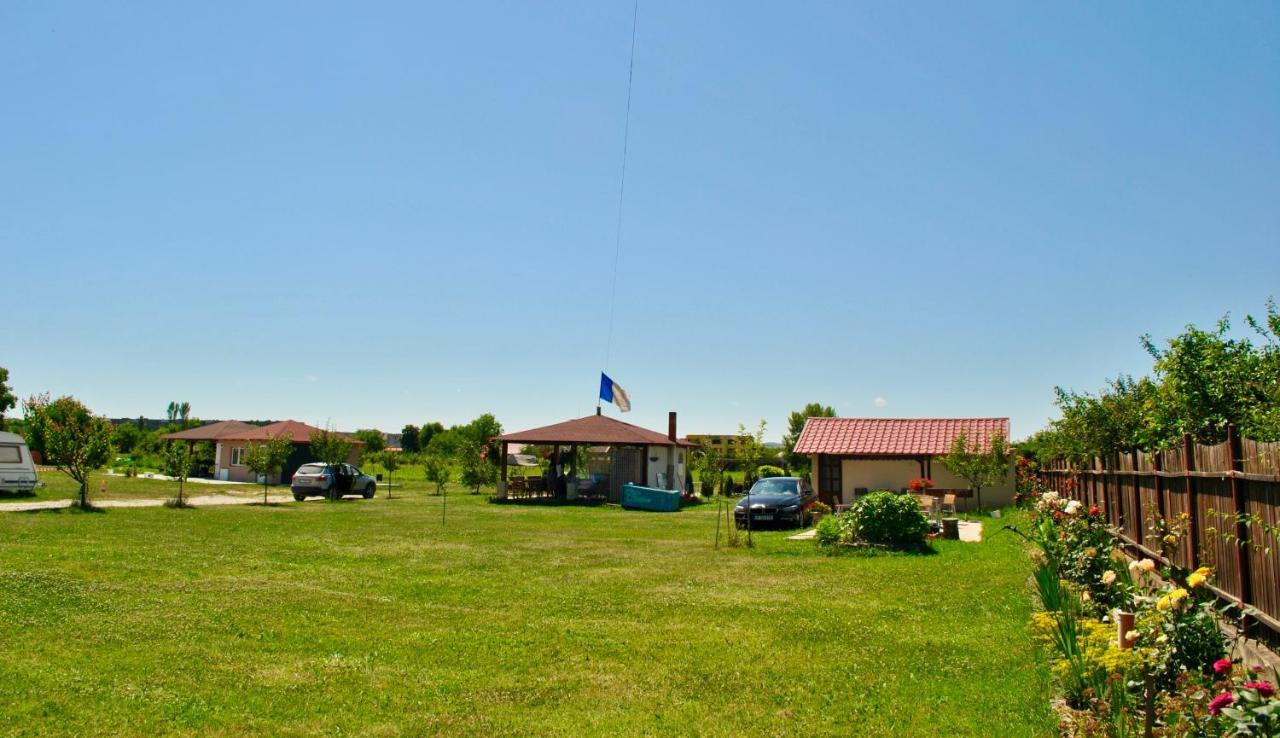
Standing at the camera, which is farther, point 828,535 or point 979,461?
point 979,461

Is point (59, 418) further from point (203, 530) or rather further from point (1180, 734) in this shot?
point (1180, 734)

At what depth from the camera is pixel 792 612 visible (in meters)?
9.84

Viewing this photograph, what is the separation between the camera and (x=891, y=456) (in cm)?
3025

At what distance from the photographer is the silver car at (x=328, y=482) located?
32.7 meters

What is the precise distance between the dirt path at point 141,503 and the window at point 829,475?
1980 cm

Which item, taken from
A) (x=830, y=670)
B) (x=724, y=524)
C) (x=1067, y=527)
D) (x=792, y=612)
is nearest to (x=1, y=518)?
(x=724, y=524)

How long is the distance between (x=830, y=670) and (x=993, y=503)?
24.6 metres

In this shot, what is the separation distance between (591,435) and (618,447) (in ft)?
5.69

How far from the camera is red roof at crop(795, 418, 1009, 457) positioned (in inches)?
1196

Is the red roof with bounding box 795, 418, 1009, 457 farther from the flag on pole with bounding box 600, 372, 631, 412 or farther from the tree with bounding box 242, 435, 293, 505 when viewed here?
the tree with bounding box 242, 435, 293, 505

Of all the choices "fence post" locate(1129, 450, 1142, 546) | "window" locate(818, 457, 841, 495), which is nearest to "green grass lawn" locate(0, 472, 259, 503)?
"window" locate(818, 457, 841, 495)

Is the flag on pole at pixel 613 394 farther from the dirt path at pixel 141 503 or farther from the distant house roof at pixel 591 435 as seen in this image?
the dirt path at pixel 141 503

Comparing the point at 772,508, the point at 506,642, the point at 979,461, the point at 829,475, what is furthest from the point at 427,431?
the point at 506,642

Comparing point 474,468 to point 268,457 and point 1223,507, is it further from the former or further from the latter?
point 1223,507
